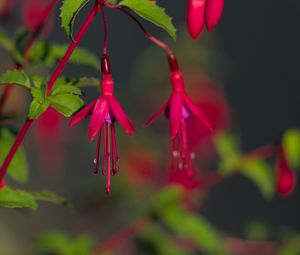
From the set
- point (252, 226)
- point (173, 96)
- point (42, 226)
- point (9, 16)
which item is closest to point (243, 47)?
A: point (42, 226)

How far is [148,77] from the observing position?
7.11ft

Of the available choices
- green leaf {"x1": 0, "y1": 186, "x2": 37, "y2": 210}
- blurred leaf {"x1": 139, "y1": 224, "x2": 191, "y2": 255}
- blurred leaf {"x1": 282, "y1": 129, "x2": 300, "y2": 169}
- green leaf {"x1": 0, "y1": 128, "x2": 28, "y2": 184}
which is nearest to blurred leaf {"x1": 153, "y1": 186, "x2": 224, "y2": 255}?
blurred leaf {"x1": 139, "y1": 224, "x2": 191, "y2": 255}

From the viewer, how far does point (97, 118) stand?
85cm

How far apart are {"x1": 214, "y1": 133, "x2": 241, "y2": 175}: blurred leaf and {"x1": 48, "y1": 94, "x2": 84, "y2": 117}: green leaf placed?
0.72m

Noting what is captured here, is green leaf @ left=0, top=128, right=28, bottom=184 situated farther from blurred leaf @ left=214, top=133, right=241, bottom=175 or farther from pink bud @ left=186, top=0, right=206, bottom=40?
blurred leaf @ left=214, top=133, right=241, bottom=175

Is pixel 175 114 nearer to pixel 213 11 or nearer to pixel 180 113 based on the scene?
pixel 180 113

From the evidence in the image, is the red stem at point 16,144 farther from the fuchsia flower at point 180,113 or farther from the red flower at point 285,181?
the red flower at point 285,181

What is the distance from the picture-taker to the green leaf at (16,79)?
90cm

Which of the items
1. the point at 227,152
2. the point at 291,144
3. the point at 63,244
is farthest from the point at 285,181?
the point at 63,244

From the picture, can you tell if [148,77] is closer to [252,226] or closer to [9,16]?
[252,226]

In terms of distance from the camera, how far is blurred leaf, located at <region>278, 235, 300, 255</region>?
168 cm

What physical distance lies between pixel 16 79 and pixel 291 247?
3.16ft

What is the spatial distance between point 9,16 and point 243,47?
2874mm

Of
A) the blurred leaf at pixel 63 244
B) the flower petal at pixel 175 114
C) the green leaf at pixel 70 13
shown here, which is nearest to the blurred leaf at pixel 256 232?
the blurred leaf at pixel 63 244
